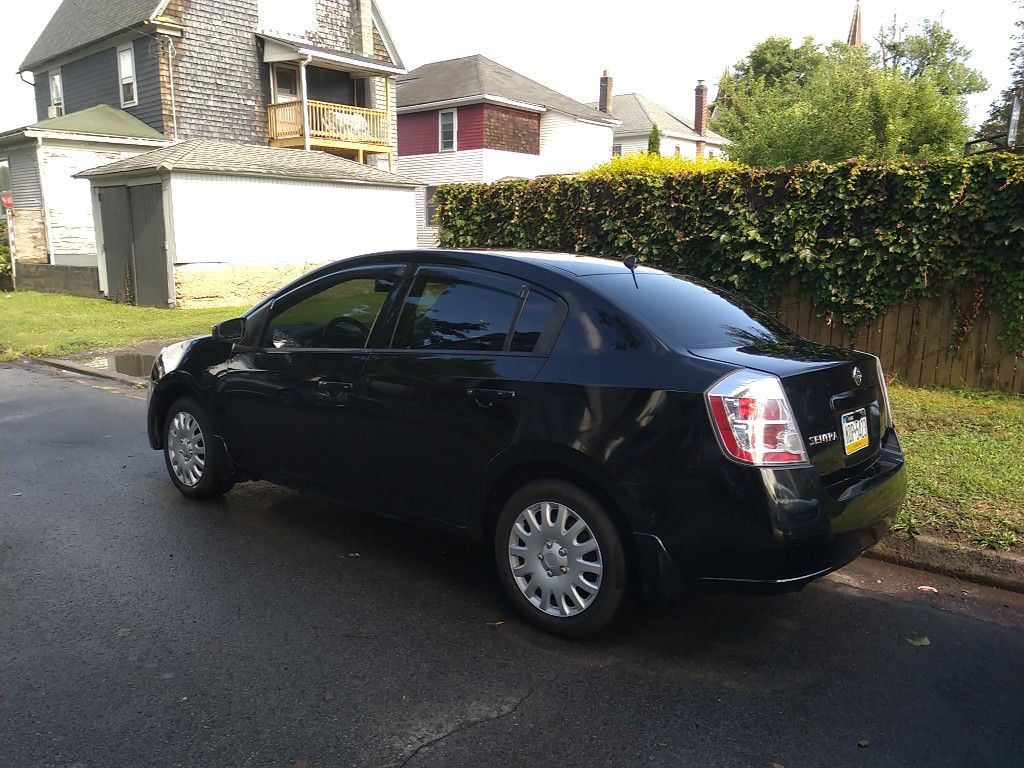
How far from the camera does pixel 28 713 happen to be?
3.18 m

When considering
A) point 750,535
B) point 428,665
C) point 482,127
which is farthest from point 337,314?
point 482,127

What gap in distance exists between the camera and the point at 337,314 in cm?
484

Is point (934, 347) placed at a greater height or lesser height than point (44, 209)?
lesser

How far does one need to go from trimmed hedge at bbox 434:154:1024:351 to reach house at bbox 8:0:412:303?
11.9 meters

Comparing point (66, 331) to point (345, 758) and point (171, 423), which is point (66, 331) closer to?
point (171, 423)

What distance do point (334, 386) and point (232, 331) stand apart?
1.13 m

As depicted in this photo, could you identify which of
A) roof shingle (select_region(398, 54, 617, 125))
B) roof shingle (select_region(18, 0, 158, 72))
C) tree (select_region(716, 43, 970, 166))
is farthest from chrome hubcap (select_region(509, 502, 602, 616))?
roof shingle (select_region(398, 54, 617, 125))

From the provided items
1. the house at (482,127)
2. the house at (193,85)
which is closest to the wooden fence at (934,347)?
the house at (193,85)

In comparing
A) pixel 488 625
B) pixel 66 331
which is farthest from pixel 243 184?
pixel 488 625

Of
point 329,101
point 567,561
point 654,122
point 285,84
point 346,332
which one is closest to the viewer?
point 567,561

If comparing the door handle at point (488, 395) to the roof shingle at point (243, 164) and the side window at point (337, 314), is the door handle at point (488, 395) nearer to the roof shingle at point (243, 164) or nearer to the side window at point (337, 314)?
the side window at point (337, 314)

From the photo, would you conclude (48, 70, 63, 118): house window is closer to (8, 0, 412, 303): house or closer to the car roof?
(8, 0, 412, 303): house

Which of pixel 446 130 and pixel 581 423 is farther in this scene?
pixel 446 130

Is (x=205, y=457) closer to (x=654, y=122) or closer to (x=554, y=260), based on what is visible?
(x=554, y=260)
